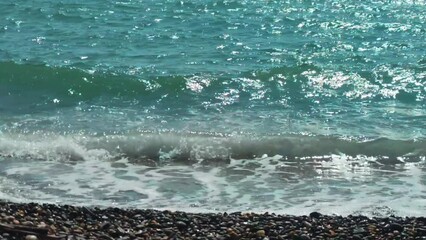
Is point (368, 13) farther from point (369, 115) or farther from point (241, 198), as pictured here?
point (241, 198)

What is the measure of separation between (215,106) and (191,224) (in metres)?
7.04

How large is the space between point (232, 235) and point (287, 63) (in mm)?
10814

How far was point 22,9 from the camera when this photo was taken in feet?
79.8

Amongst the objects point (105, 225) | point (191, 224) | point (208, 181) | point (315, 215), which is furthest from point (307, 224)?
point (208, 181)

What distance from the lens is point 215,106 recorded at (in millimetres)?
16453

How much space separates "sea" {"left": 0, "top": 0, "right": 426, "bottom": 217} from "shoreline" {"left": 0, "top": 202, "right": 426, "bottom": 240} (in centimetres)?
106

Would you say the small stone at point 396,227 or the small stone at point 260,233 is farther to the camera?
the small stone at point 396,227

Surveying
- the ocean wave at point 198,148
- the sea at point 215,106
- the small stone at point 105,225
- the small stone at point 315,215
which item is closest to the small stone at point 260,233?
the small stone at point 315,215

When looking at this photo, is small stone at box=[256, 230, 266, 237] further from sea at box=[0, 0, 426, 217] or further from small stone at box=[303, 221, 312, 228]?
sea at box=[0, 0, 426, 217]

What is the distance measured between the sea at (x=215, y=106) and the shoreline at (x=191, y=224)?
3.49ft

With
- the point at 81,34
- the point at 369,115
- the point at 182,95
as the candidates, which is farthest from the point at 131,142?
the point at 81,34

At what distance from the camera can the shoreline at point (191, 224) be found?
8.92 meters

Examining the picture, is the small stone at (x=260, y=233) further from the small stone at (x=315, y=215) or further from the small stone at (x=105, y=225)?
the small stone at (x=105, y=225)

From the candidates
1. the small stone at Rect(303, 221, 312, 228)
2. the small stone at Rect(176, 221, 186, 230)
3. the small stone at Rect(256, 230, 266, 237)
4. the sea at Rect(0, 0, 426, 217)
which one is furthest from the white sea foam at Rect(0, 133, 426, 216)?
the small stone at Rect(256, 230, 266, 237)
